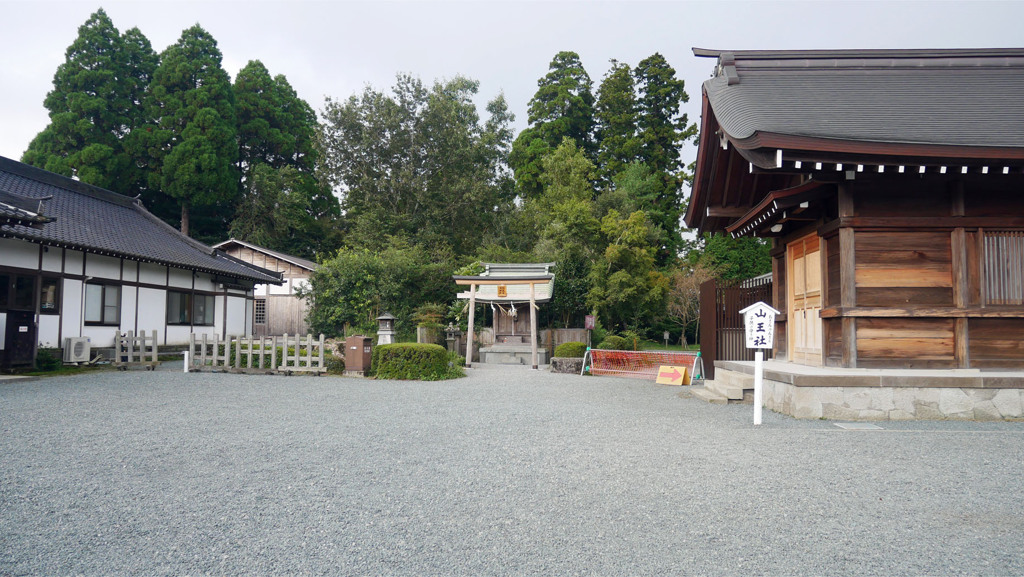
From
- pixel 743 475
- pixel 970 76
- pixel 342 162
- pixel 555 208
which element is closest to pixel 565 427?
pixel 743 475

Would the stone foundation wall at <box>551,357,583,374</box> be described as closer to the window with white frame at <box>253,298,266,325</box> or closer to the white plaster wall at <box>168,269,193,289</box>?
the white plaster wall at <box>168,269,193,289</box>

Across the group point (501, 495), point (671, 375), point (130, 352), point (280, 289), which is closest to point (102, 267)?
point (130, 352)

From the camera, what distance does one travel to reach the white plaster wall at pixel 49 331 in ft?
Result: 46.1

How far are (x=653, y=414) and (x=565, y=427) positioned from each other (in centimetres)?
167

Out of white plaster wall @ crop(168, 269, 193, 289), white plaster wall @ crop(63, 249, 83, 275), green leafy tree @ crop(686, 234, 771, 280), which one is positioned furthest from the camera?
green leafy tree @ crop(686, 234, 771, 280)

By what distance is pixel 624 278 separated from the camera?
2322cm

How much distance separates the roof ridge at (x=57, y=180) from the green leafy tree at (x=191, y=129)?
9407 millimetres

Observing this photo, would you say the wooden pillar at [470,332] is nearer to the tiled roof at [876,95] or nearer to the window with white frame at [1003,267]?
the tiled roof at [876,95]

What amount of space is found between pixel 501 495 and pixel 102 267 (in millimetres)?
16519

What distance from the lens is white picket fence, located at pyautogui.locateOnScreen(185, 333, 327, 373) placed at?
1400 cm

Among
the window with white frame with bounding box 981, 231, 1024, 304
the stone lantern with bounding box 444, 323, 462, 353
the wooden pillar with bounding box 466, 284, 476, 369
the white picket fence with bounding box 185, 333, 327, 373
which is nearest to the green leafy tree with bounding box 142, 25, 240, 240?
the stone lantern with bounding box 444, 323, 462, 353

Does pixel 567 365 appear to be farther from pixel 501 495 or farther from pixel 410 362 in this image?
pixel 501 495

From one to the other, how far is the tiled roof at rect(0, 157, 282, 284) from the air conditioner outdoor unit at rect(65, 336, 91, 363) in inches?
91.1

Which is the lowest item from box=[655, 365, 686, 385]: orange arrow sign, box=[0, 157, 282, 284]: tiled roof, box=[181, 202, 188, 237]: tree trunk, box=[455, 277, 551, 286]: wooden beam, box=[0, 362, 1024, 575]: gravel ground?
box=[0, 362, 1024, 575]: gravel ground
